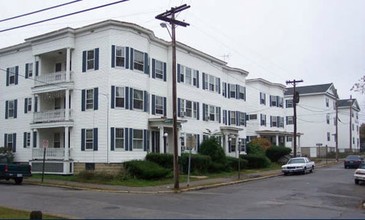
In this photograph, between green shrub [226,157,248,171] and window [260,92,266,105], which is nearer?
green shrub [226,157,248,171]

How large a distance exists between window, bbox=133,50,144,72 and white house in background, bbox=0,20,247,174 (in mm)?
76

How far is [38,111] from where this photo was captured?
3725 centimetres

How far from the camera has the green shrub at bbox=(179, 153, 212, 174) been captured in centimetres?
3572

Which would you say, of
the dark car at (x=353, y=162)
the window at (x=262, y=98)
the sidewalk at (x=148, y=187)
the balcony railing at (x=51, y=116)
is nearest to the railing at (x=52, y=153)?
the balcony railing at (x=51, y=116)

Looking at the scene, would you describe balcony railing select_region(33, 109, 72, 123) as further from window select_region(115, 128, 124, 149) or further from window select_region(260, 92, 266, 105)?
window select_region(260, 92, 266, 105)

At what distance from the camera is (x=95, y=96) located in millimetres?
33281

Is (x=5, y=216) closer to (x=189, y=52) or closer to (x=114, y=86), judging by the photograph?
(x=114, y=86)

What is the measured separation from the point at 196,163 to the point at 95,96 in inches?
384

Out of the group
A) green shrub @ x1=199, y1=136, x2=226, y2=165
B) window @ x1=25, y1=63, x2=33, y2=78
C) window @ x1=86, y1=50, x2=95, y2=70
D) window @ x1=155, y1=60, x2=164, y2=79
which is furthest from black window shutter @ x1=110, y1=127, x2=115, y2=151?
window @ x1=25, y1=63, x2=33, y2=78

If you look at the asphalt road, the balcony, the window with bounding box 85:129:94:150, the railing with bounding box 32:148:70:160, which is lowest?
the asphalt road

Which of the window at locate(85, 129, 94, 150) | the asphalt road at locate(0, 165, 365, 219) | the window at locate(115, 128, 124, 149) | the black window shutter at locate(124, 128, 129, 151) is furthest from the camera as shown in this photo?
the window at locate(85, 129, 94, 150)

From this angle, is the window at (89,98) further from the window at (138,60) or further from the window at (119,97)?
the window at (138,60)

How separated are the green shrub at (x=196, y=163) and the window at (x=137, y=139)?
3719 millimetres

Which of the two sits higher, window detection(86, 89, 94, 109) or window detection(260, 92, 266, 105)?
window detection(260, 92, 266, 105)
